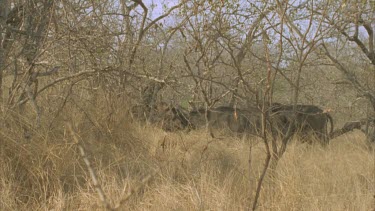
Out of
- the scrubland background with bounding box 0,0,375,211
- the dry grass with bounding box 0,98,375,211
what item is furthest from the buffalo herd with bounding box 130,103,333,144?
the dry grass with bounding box 0,98,375,211

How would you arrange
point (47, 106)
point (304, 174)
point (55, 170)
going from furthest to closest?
point (47, 106), point (304, 174), point (55, 170)

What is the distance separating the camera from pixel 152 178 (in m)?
3.79

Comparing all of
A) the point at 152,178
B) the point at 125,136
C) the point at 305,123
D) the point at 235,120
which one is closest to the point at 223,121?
the point at 235,120

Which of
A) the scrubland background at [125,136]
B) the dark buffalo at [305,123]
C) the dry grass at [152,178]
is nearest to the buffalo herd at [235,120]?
the dark buffalo at [305,123]

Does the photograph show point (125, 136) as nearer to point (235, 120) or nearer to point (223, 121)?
point (235, 120)

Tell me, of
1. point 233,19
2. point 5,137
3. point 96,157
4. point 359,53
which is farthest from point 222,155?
point 359,53

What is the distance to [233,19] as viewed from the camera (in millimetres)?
5832

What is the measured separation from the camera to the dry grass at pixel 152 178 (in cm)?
347

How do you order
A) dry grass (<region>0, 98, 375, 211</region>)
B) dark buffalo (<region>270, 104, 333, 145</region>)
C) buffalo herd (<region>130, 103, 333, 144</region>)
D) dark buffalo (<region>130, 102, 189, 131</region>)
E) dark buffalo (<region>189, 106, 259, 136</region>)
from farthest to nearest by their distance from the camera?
1. dark buffalo (<region>189, 106, 259, 136</region>)
2. dark buffalo (<region>270, 104, 333, 145</region>)
3. buffalo herd (<region>130, 103, 333, 144</region>)
4. dark buffalo (<region>130, 102, 189, 131</region>)
5. dry grass (<region>0, 98, 375, 211</region>)

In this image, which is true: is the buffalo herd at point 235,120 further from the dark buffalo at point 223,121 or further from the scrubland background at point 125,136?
the scrubland background at point 125,136

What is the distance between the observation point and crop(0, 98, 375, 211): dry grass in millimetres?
3467

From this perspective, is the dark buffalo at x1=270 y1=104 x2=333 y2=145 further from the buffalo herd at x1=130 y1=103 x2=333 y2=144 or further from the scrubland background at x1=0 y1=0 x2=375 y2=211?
the scrubland background at x1=0 y1=0 x2=375 y2=211

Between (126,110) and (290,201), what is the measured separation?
8.91ft

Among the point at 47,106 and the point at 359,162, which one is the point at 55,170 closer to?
the point at 47,106
